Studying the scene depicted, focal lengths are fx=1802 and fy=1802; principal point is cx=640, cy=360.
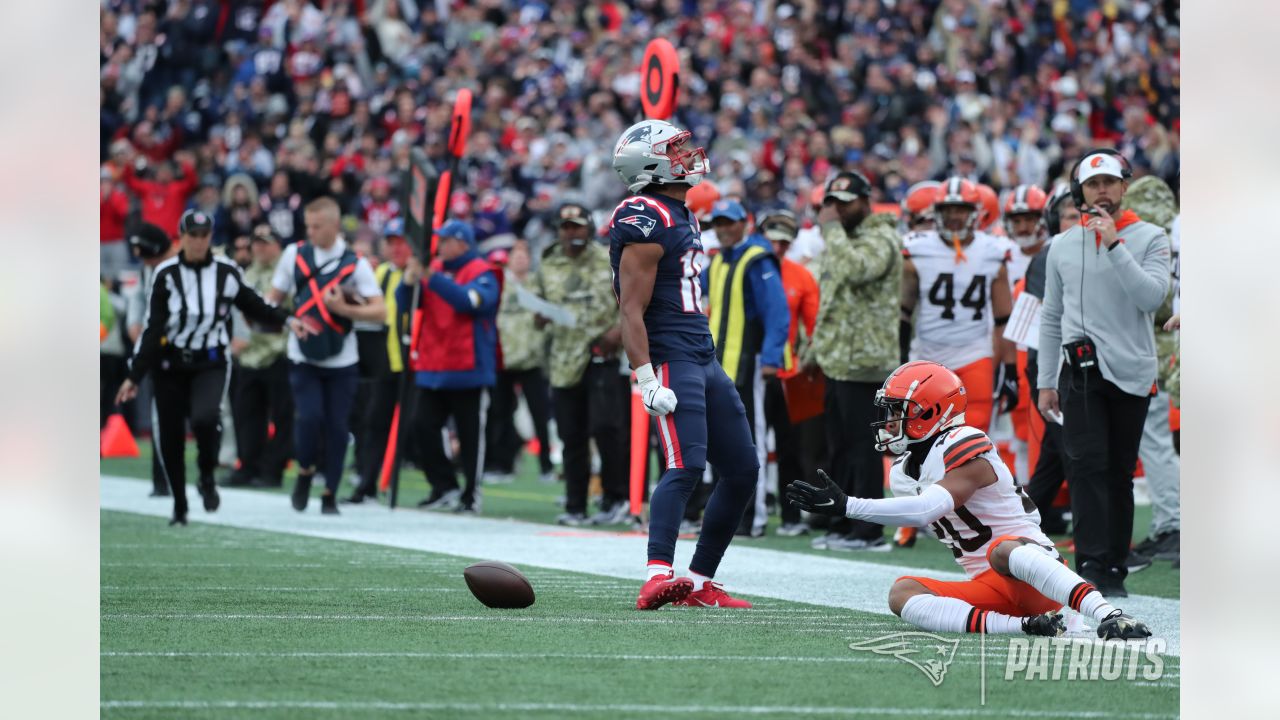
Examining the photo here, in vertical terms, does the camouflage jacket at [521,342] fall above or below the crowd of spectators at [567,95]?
below

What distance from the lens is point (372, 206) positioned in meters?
21.8

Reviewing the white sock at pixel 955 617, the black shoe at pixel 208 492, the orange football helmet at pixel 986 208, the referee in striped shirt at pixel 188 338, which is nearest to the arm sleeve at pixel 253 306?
the referee in striped shirt at pixel 188 338

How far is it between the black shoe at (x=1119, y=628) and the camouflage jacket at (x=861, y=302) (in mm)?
4234

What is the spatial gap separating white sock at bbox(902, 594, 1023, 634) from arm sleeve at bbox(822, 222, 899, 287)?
3988 millimetres

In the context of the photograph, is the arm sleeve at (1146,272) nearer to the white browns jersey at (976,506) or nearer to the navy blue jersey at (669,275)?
the white browns jersey at (976,506)

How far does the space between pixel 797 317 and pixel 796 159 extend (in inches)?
374

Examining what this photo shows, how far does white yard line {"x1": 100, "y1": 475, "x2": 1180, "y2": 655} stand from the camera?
313 inches

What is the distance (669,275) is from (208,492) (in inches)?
230

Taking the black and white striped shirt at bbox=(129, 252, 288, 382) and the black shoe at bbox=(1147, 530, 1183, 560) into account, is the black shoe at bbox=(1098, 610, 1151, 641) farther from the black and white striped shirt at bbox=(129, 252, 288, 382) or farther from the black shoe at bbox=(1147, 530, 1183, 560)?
the black and white striped shirt at bbox=(129, 252, 288, 382)

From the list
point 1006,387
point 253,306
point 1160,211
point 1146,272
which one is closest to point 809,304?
point 1006,387

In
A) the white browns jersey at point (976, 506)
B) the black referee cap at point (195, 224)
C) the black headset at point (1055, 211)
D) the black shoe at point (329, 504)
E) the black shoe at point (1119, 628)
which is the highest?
the black headset at point (1055, 211)

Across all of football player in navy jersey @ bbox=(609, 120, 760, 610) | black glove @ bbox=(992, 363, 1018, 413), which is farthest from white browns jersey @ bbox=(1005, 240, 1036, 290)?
football player in navy jersey @ bbox=(609, 120, 760, 610)

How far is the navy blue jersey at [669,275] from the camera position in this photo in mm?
7188
